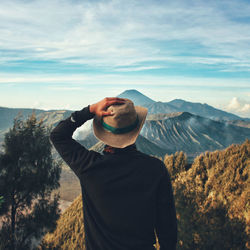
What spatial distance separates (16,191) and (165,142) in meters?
179

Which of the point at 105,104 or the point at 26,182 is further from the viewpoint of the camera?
the point at 26,182

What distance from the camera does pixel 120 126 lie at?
176 cm

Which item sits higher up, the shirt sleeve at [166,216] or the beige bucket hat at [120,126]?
the beige bucket hat at [120,126]

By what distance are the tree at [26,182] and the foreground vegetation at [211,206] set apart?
12.3 ft

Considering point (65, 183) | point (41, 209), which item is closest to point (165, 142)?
point (65, 183)

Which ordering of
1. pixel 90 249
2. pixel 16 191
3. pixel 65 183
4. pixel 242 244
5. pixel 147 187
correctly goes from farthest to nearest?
pixel 65 183 → pixel 16 191 → pixel 242 244 → pixel 90 249 → pixel 147 187

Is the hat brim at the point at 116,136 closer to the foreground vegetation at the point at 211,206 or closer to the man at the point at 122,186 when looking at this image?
the man at the point at 122,186

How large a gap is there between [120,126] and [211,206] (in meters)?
3.61

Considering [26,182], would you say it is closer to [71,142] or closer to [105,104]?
[71,142]

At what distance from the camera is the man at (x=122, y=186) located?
1723mm

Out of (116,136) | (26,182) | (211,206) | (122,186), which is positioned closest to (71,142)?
(116,136)

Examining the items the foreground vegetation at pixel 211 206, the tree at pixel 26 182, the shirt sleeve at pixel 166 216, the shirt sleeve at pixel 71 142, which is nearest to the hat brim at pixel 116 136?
the shirt sleeve at pixel 71 142

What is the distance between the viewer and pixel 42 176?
991 cm

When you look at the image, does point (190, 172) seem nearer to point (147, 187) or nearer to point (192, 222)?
point (192, 222)
